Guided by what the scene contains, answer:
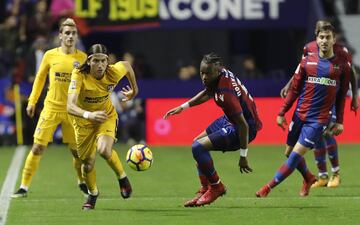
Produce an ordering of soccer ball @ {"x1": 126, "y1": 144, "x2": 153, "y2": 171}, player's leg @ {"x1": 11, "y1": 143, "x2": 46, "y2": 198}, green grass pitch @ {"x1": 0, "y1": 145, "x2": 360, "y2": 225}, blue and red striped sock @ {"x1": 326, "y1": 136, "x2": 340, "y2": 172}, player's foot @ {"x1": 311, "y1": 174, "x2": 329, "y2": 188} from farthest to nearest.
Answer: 1. blue and red striped sock @ {"x1": 326, "y1": 136, "x2": 340, "y2": 172}
2. player's foot @ {"x1": 311, "y1": 174, "x2": 329, "y2": 188}
3. player's leg @ {"x1": 11, "y1": 143, "x2": 46, "y2": 198}
4. soccer ball @ {"x1": 126, "y1": 144, "x2": 153, "y2": 171}
5. green grass pitch @ {"x1": 0, "y1": 145, "x2": 360, "y2": 225}

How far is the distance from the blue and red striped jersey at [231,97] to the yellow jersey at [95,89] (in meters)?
1.17

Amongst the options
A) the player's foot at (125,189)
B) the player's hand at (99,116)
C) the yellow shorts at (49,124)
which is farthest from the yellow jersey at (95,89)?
the yellow shorts at (49,124)

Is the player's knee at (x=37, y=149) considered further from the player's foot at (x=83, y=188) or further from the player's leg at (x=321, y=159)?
the player's leg at (x=321, y=159)

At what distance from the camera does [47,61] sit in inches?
559

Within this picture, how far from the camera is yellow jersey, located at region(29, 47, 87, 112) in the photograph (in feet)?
46.3

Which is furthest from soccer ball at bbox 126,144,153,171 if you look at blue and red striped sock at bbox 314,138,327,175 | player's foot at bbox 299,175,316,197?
blue and red striped sock at bbox 314,138,327,175

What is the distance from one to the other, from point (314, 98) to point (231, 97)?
1.58m

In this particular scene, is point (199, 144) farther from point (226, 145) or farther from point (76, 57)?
point (76, 57)

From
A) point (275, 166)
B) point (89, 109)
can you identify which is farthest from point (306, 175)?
point (275, 166)

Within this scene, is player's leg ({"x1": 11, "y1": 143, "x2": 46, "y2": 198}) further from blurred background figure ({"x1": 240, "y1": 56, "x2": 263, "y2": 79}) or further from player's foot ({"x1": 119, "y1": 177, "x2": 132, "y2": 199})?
blurred background figure ({"x1": 240, "y1": 56, "x2": 263, "y2": 79})

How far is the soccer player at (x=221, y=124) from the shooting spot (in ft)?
40.3

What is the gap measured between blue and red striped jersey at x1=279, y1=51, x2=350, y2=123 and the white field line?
11.2 ft

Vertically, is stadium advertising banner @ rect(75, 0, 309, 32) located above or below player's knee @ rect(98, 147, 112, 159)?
below

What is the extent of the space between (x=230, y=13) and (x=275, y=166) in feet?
23.7
